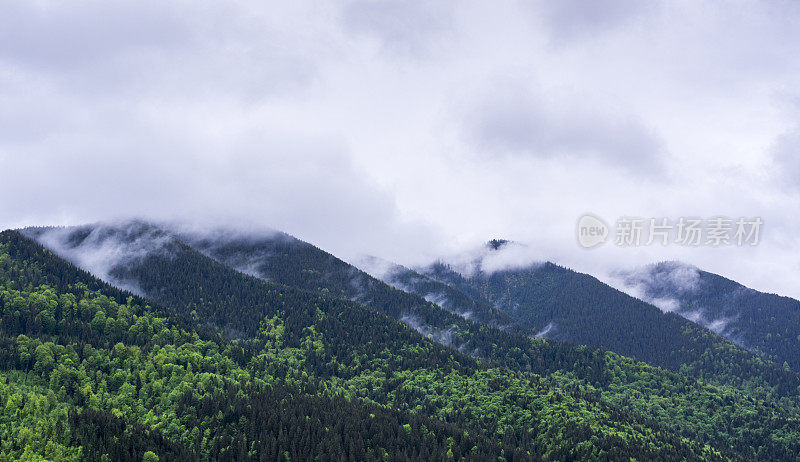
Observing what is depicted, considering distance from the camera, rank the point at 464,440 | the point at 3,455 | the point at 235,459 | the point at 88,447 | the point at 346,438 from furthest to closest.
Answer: the point at 464,440 < the point at 346,438 < the point at 235,459 < the point at 88,447 < the point at 3,455

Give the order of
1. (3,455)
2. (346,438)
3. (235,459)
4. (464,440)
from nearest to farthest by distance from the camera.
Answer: (3,455) → (235,459) → (346,438) → (464,440)

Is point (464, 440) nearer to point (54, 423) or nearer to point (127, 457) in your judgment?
point (127, 457)

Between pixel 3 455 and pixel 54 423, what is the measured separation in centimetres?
2164

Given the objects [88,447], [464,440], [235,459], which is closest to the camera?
[88,447]

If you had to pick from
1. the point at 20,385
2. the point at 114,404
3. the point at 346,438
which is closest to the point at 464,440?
the point at 346,438

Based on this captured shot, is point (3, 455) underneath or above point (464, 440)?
underneath

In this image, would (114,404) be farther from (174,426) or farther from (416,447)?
(416,447)

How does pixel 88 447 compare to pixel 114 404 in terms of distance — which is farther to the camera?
pixel 114 404

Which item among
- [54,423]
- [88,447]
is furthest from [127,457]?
[54,423]

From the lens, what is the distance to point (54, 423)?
162000mm

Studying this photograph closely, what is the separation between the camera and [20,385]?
614 ft

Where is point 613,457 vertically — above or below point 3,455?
above

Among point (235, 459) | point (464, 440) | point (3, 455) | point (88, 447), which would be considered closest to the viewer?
point (3, 455)

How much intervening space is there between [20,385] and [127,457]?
58.9 m
